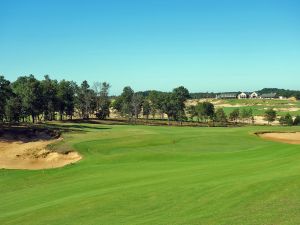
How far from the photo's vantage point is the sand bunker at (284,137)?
4817 centimetres

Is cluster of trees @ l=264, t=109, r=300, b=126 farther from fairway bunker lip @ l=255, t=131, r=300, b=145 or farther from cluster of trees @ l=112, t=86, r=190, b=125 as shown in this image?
fairway bunker lip @ l=255, t=131, r=300, b=145

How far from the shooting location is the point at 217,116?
419ft

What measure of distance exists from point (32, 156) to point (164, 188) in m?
27.4

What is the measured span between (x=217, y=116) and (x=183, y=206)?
110416 mm

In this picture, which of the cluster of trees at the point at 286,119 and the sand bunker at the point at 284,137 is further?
the cluster of trees at the point at 286,119

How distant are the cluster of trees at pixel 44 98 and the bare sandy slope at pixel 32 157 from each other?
29004mm

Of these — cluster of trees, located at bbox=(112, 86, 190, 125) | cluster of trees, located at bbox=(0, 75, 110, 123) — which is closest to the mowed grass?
cluster of trees, located at bbox=(0, 75, 110, 123)

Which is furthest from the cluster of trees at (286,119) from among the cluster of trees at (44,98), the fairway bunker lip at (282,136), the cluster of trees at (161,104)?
the fairway bunker lip at (282,136)

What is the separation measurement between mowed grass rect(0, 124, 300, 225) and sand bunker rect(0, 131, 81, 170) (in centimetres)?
252

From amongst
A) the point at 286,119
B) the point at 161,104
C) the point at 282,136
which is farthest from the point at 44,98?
the point at 286,119

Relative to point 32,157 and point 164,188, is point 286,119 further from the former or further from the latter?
point 164,188

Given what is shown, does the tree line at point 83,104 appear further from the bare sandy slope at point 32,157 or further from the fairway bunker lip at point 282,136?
the fairway bunker lip at point 282,136

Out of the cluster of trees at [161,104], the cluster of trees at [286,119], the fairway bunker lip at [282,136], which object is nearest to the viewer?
the fairway bunker lip at [282,136]

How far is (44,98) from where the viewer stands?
95.6 metres
